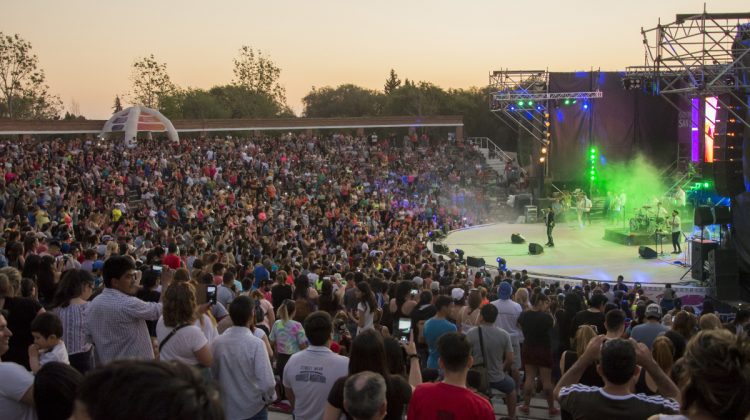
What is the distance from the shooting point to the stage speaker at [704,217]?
1866 cm

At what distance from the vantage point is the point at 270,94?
6531cm

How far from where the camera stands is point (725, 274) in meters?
17.8

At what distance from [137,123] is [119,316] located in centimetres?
2957

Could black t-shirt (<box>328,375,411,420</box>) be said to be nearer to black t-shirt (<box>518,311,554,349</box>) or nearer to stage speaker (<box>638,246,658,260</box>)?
black t-shirt (<box>518,311,554,349</box>)

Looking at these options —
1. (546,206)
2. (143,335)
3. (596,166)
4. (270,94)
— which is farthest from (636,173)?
(270,94)

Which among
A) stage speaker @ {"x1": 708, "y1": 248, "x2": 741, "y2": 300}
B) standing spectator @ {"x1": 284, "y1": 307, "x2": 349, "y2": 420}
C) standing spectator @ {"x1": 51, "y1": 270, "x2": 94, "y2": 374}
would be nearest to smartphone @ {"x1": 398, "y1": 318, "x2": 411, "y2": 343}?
standing spectator @ {"x1": 284, "y1": 307, "x2": 349, "y2": 420}

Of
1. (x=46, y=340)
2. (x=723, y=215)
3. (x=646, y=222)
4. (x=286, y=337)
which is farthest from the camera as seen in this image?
(x=646, y=222)

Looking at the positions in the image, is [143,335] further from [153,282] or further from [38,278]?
[38,278]

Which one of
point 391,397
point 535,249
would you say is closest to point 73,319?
point 391,397

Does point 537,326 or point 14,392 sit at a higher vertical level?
point 14,392

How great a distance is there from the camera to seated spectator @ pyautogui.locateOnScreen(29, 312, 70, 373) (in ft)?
14.8

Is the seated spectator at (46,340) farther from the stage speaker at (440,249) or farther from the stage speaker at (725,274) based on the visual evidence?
the stage speaker at (440,249)

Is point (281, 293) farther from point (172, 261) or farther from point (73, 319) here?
point (73, 319)

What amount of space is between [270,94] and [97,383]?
6491cm
